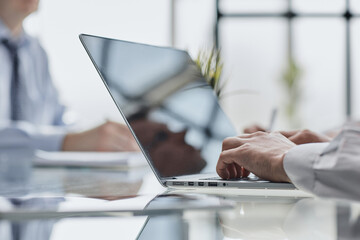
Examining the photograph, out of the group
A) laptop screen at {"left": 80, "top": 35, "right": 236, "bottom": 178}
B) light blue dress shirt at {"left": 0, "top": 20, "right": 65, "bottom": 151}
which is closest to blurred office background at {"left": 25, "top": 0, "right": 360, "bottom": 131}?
light blue dress shirt at {"left": 0, "top": 20, "right": 65, "bottom": 151}

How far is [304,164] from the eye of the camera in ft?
2.37

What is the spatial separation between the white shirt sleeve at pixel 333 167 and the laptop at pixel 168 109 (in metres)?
0.11

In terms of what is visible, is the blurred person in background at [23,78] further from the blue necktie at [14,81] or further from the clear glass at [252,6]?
the clear glass at [252,6]

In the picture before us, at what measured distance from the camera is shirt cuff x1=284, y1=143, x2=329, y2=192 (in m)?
0.72

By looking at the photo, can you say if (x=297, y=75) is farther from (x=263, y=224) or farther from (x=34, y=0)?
(x=263, y=224)

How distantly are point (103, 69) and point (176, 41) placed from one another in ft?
17.2

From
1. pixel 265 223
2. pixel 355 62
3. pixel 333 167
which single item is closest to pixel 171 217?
pixel 265 223

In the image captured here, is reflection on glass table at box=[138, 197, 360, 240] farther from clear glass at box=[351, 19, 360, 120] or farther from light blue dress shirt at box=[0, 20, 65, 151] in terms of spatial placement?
clear glass at box=[351, 19, 360, 120]

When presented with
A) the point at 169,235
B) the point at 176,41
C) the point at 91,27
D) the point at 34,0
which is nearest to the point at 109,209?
the point at 169,235

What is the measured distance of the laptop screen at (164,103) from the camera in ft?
3.20

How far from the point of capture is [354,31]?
20.6ft

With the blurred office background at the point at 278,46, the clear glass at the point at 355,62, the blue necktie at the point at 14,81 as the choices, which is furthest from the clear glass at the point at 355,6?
the blue necktie at the point at 14,81

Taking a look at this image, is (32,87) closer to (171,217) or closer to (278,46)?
(171,217)

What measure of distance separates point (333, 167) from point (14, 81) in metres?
2.30
